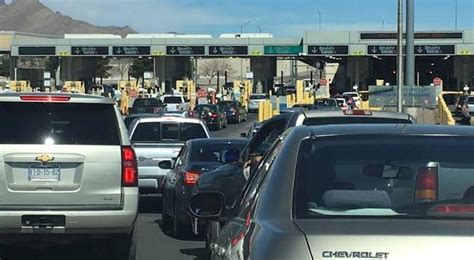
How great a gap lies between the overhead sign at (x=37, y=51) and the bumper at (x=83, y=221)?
7301 cm

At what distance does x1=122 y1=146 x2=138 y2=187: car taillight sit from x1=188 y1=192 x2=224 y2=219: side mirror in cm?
337

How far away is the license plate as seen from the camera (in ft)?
30.0

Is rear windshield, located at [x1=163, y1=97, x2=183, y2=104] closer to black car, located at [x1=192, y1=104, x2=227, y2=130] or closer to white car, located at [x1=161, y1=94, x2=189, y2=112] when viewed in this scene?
white car, located at [x1=161, y1=94, x2=189, y2=112]

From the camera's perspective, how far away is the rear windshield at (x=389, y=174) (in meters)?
4.11

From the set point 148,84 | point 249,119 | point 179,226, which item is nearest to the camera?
point 179,226

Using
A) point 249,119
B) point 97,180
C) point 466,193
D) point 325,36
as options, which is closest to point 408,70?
point 97,180

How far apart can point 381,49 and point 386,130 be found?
235 ft

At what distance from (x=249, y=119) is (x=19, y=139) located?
186 ft

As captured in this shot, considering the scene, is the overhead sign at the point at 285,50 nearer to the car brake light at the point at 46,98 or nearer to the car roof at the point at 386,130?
the car brake light at the point at 46,98

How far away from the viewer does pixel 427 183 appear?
4508mm

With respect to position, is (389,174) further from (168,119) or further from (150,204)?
(150,204)

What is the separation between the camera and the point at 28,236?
9133 mm

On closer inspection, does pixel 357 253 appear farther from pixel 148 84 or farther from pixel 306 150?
pixel 148 84

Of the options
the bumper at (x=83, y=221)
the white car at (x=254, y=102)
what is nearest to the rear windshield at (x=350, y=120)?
the bumper at (x=83, y=221)
